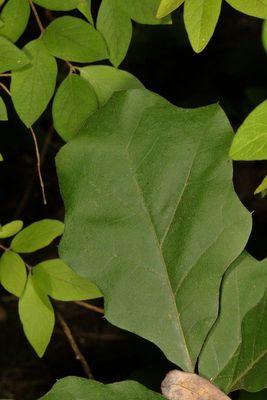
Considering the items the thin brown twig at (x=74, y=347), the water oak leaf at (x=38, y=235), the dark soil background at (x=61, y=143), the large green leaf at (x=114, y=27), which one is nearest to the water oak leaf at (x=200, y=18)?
the large green leaf at (x=114, y=27)

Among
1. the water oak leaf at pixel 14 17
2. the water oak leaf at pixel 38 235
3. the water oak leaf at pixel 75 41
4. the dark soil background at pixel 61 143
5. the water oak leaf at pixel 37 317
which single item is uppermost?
the water oak leaf at pixel 14 17

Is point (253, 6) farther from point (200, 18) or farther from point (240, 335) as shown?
point (240, 335)

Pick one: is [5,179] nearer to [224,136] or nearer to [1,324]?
[1,324]

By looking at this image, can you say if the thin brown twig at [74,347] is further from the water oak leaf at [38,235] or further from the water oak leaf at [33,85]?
the water oak leaf at [33,85]

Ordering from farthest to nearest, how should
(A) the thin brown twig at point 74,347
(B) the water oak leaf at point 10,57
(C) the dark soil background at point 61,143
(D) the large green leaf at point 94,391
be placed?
(C) the dark soil background at point 61,143, (A) the thin brown twig at point 74,347, (B) the water oak leaf at point 10,57, (D) the large green leaf at point 94,391

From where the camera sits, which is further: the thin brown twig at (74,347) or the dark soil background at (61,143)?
the dark soil background at (61,143)

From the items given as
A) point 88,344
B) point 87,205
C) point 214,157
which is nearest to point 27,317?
point 87,205

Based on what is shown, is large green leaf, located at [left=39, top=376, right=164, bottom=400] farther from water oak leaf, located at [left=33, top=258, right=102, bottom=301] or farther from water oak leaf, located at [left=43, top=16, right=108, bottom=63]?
water oak leaf, located at [left=43, top=16, right=108, bottom=63]

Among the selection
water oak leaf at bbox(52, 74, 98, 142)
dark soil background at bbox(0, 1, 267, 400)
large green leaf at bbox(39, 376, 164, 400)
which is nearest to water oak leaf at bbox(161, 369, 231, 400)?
large green leaf at bbox(39, 376, 164, 400)
